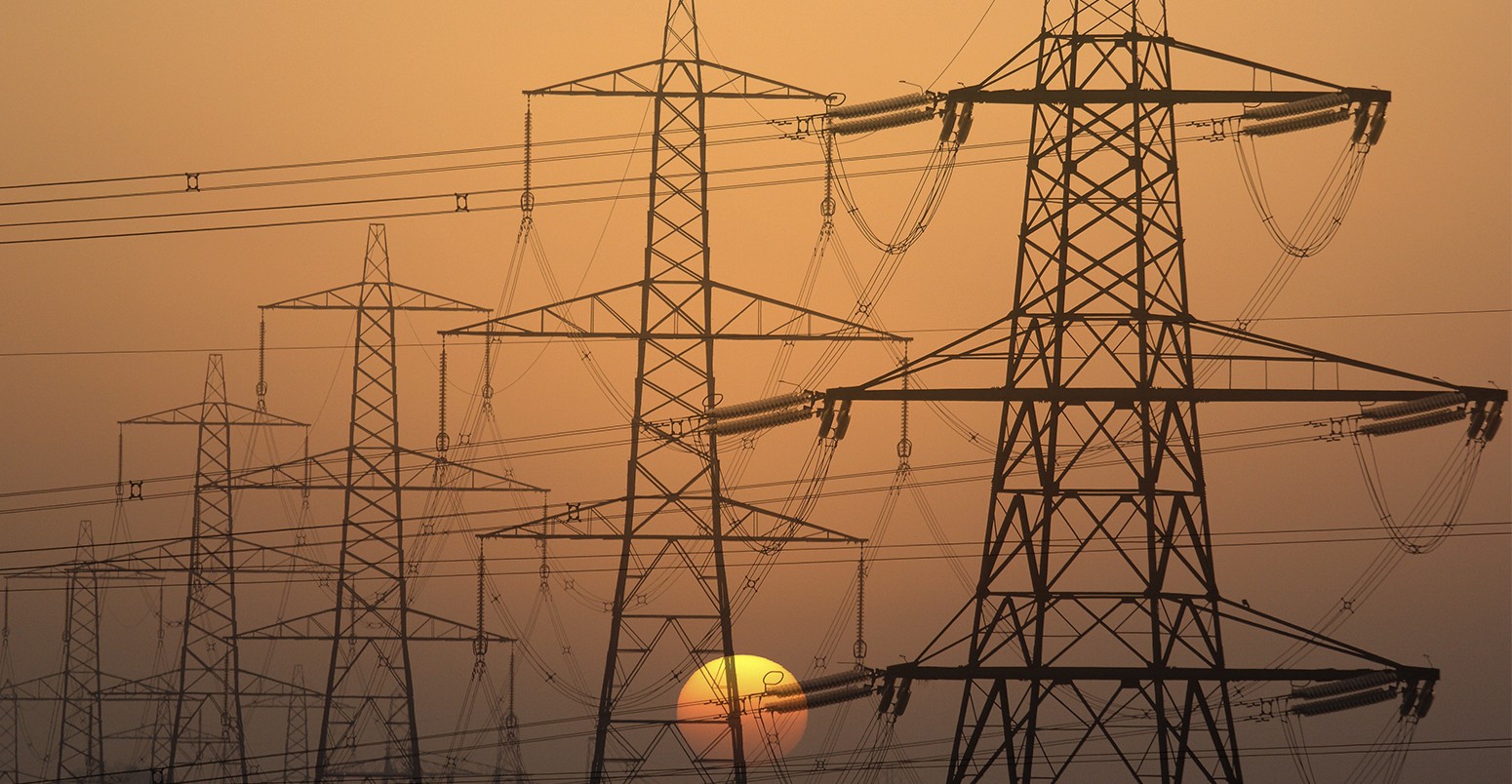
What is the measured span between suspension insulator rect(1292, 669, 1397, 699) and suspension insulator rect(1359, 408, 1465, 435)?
3.80m

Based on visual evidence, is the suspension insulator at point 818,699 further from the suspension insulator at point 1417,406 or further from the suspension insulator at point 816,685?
the suspension insulator at point 1417,406

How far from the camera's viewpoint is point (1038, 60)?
30.3 m

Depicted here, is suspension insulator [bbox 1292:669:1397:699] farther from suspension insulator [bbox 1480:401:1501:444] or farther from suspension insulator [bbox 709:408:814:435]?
suspension insulator [bbox 709:408:814:435]

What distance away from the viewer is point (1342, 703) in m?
29.5

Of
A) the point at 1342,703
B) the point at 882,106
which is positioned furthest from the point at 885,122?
the point at 1342,703

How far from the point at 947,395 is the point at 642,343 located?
10.5 meters

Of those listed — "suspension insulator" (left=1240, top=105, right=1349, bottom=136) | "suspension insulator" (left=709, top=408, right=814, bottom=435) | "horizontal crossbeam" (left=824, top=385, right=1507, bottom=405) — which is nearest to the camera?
"horizontal crossbeam" (left=824, top=385, right=1507, bottom=405)

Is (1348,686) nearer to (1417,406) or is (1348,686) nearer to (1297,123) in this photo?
(1417,406)

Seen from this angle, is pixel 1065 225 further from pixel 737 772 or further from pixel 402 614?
A: pixel 402 614

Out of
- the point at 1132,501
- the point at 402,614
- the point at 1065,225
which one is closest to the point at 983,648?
the point at 1132,501

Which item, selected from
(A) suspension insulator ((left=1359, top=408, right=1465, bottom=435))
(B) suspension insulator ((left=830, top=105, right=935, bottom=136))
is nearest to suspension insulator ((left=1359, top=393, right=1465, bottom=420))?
(A) suspension insulator ((left=1359, top=408, right=1465, bottom=435))

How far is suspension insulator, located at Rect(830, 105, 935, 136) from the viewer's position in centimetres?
2998

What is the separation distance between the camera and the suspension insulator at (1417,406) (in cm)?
2834

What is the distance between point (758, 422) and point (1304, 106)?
357 inches
